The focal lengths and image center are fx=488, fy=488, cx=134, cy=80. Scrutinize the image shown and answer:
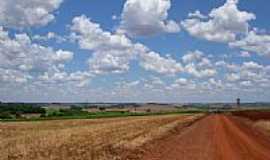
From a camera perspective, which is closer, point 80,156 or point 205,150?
point 80,156

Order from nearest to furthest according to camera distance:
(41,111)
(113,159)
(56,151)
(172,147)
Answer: (113,159) < (56,151) < (172,147) < (41,111)

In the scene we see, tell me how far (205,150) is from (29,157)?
32.3ft

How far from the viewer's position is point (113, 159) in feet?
74.3

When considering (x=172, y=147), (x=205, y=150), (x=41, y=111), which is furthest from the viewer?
(x=41, y=111)

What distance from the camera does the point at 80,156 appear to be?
918 inches

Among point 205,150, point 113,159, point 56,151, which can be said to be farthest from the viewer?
point 205,150

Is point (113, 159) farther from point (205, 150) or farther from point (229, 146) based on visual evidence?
point (229, 146)

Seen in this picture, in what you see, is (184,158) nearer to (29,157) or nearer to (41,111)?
(29,157)

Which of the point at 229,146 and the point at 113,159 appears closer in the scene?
the point at 113,159

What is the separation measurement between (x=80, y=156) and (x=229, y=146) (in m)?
9.93

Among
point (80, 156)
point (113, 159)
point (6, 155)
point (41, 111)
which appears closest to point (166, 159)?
point (113, 159)

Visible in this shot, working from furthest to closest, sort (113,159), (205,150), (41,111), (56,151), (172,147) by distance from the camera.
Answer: (41,111) → (172,147) → (205,150) → (56,151) → (113,159)

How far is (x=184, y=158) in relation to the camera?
2372 cm

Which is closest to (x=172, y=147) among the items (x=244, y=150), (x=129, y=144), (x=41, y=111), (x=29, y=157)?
(x=129, y=144)
